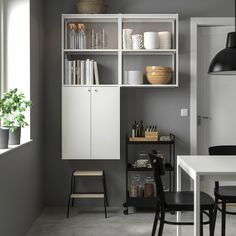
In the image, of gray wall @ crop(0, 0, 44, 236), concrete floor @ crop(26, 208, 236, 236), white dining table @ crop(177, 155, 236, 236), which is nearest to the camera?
white dining table @ crop(177, 155, 236, 236)

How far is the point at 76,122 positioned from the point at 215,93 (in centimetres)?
162

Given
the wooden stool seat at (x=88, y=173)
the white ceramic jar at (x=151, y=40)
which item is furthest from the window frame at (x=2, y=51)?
the white ceramic jar at (x=151, y=40)

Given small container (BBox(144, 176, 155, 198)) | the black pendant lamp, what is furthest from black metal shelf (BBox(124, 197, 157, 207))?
the black pendant lamp

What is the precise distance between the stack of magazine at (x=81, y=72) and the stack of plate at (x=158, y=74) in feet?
1.89

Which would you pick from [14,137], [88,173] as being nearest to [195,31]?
[88,173]

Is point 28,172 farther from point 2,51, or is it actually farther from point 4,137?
point 2,51

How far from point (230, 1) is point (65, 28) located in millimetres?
1884

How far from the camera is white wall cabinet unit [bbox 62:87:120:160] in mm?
5082

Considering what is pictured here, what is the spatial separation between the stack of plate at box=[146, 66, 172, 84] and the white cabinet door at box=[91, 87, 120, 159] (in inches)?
15.7

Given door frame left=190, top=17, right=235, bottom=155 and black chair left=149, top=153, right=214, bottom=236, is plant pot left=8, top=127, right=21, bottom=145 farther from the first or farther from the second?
door frame left=190, top=17, right=235, bottom=155

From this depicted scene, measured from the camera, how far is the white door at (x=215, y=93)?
17.5 ft

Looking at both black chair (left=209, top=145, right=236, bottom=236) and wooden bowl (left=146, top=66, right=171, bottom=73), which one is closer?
black chair (left=209, top=145, right=236, bottom=236)

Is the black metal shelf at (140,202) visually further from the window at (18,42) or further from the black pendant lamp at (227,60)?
the black pendant lamp at (227,60)

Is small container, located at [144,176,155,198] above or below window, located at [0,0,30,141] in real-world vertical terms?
below
